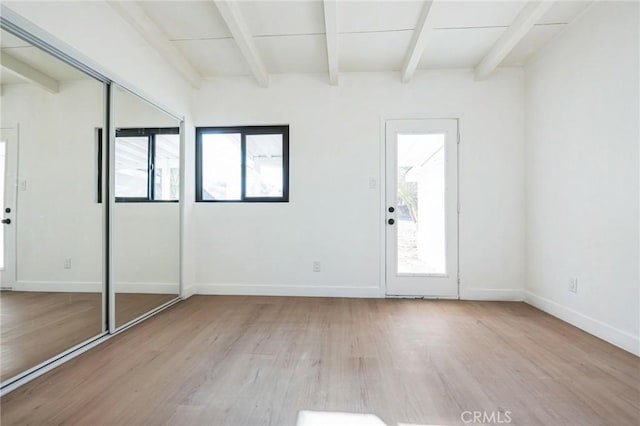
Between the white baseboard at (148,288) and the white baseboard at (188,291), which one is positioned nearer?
the white baseboard at (148,288)

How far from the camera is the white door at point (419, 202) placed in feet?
11.3

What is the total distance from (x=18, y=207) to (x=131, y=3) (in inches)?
70.1

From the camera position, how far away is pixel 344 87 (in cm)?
352

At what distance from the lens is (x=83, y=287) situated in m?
2.23

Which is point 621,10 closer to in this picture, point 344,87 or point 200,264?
point 344,87

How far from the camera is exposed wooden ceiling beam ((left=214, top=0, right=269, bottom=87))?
231 centimetres

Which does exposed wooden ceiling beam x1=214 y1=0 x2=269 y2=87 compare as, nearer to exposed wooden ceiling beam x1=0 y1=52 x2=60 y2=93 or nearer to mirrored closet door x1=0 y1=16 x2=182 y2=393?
mirrored closet door x1=0 y1=16 x2=182 y2=393

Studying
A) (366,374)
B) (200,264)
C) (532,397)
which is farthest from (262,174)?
(532,397)

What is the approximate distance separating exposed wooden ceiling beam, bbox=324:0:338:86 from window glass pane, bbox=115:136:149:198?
6.55ft

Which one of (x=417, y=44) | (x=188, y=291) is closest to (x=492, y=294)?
(x=417, y=44)

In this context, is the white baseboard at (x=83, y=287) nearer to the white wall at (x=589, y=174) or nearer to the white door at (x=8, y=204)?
the white door at (x=8, y=204)

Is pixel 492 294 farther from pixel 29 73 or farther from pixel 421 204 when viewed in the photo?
pixel 29 73

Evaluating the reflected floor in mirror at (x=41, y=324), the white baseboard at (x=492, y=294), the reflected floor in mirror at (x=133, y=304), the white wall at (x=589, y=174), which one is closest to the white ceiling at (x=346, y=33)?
the white wall at (x=589, y=174)

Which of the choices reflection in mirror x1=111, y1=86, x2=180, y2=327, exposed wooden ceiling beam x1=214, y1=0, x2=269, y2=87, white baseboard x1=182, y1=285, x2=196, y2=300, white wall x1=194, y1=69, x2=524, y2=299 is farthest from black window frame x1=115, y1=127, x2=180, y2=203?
exposed wooden ceiling beam x1=214, y1=0, x2=269, y2=87
